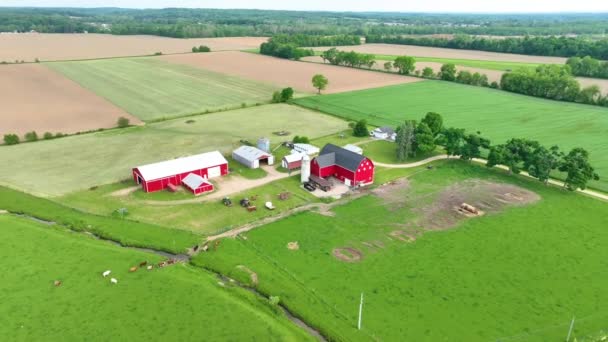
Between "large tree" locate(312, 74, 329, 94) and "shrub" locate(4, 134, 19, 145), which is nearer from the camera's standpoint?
"shrub" locate(4, 134, 19, 145)

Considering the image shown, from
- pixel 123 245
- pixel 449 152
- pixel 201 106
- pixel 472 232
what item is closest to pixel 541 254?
pixel 472 232

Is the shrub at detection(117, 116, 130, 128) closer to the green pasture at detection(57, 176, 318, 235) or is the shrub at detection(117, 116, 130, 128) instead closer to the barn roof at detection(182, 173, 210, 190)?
the green pasture at detection(57, 176, 318, 235)

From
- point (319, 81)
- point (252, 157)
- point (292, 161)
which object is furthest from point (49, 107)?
point (319, 81)

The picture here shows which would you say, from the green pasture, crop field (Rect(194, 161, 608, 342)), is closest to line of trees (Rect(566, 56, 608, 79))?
crop field (Rect(194, 161, 608, 342))

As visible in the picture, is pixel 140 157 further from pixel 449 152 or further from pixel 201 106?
pixel 449 152

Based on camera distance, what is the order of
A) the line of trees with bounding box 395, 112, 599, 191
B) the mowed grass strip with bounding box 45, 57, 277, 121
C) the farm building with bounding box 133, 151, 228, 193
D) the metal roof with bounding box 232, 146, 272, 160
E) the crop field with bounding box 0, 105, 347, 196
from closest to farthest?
the farm building with bounding box 133, 151, 228, 193 < the line of trees with bounding box 395, 112, 599, 191 < the crop field with bounding box 0, 105, 347, 196 < the metal roof with bounding box 232, 146, 272, 160 < the mowed grass strip with bounding box 45, 57, 277, 121

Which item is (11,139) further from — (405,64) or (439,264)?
(405,64)

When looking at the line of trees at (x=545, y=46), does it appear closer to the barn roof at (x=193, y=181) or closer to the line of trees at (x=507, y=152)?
the line of trees at (x=507, y=152)
